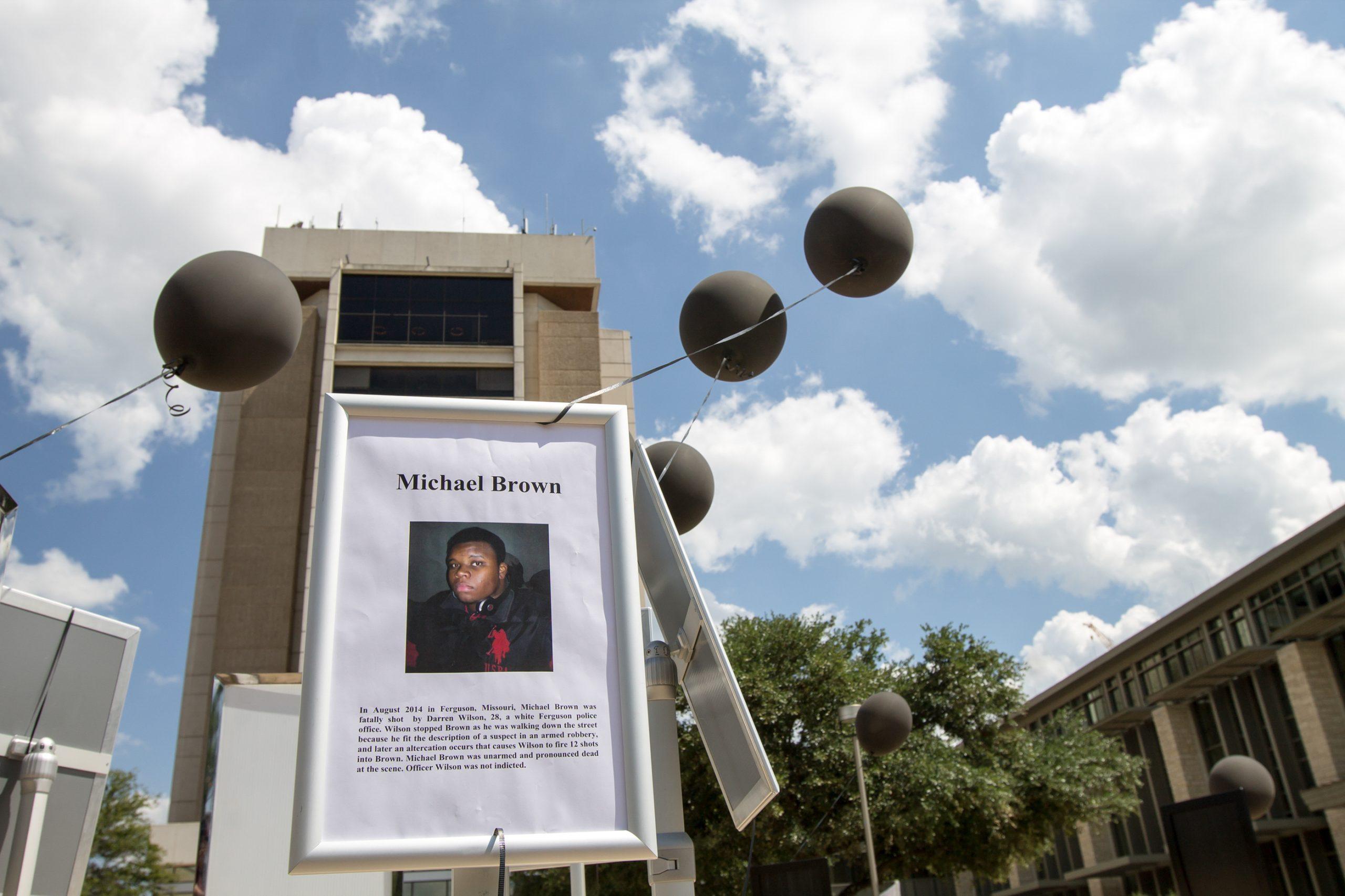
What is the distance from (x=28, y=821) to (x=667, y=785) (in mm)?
3834

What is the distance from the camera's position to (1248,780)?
12750mm

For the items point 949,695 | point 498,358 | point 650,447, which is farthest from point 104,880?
point 650,447

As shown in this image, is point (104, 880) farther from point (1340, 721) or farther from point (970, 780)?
point (1340, 721)

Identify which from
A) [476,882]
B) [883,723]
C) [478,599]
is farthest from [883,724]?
[478,599]

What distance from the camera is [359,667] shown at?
242 cm

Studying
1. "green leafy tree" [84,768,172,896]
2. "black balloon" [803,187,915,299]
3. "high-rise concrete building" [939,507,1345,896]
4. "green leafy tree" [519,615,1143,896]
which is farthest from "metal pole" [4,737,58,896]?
"green leafy tree" [84,768,172,896]

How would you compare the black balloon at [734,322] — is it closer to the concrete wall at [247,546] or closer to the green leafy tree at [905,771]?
the green leafy tree at [905,771]

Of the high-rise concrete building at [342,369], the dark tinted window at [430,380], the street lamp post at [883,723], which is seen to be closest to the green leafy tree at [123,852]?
the high-rise concrete building at [342,369]

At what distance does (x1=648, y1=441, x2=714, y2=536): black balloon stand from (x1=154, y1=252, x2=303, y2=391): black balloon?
199cm

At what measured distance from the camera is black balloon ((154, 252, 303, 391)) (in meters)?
3.54

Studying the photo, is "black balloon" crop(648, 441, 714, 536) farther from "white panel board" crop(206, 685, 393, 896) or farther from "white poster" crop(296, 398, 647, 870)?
"white panel board" crop(206, 685, 393, 896)

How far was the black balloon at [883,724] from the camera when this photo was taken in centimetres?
1183

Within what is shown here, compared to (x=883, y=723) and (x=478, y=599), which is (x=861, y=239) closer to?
(x=478, y=599)

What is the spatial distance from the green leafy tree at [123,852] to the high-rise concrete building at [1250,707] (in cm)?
2807
